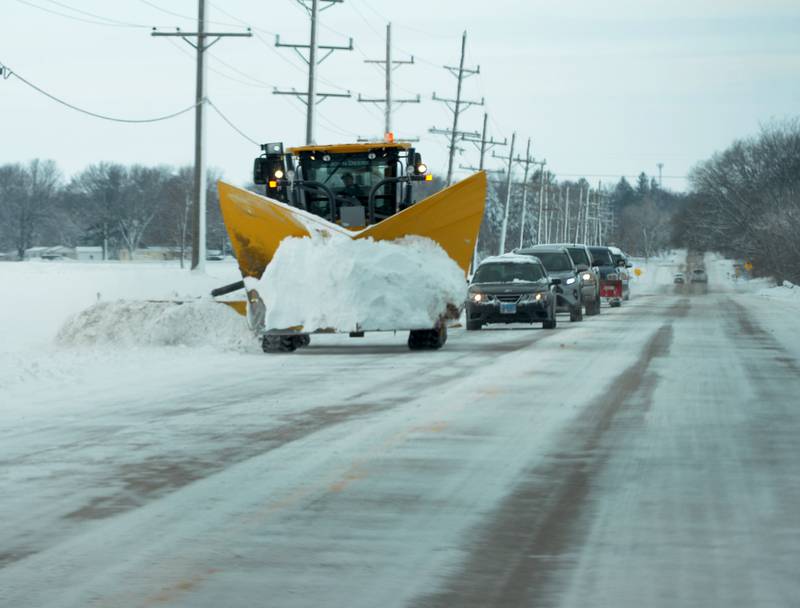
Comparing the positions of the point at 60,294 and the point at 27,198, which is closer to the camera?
the point at 60,294

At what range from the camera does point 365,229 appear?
18.8 m

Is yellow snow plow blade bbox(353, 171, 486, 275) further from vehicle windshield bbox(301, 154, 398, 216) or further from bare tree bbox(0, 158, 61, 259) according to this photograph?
bare tree bbox(0, 158, 61, 259)

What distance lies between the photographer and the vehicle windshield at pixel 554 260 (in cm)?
3181

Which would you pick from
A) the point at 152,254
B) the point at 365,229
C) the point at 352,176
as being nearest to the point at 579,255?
the point at 352,176

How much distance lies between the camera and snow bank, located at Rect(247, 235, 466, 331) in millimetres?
18469

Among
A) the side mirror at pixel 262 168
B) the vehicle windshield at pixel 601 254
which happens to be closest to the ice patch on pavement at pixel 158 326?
the side mirror at pixel 262 168

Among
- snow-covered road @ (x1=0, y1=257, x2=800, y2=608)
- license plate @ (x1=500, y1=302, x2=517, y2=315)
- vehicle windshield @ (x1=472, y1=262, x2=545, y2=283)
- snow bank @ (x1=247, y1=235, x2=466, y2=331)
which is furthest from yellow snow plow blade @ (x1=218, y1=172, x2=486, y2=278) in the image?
vehicle windshield @ (x1=472, y1=262, x2=545, y2=283)

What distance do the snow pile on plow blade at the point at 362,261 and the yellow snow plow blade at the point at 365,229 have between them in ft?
0.05

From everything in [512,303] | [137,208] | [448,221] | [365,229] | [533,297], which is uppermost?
[137,208]

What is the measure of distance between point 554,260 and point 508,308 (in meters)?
6.40

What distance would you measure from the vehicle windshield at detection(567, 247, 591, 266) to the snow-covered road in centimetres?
2022

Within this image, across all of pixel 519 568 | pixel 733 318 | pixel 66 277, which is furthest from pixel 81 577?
pixel 66 277

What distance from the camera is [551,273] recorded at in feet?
103

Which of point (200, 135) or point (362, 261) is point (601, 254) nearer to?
point (200, 135)
